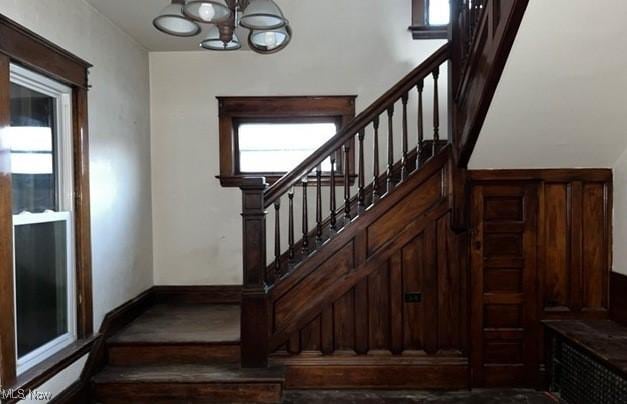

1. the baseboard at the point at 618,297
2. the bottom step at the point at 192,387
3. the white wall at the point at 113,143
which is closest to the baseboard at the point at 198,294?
the white wall at the point at 113,143

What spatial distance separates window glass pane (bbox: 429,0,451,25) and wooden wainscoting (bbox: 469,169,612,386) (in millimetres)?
1820

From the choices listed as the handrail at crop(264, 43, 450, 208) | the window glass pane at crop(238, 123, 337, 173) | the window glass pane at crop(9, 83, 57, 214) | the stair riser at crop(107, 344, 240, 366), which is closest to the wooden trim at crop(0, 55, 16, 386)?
the window glass pane at crop(9, 83, 57, 214)

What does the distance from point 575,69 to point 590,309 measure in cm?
177

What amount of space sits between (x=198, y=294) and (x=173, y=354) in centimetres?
110

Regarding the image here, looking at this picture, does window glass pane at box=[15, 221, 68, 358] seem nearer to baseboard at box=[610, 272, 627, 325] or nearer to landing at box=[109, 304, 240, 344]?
landing at box=[109, 304, 240, 344]

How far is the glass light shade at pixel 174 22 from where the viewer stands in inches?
84.7

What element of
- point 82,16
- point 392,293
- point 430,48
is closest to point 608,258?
point 392,293

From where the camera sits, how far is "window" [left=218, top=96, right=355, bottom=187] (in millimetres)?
4020

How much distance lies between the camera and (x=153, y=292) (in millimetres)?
4090

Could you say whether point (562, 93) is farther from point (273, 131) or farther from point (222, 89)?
point (222, 89)

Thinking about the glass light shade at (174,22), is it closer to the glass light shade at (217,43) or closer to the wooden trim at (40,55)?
the glass light shade at (217,43)

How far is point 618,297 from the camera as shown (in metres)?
2.96

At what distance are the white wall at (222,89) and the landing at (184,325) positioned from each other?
32 cm

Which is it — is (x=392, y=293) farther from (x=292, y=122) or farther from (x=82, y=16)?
(x=82, y=16)
